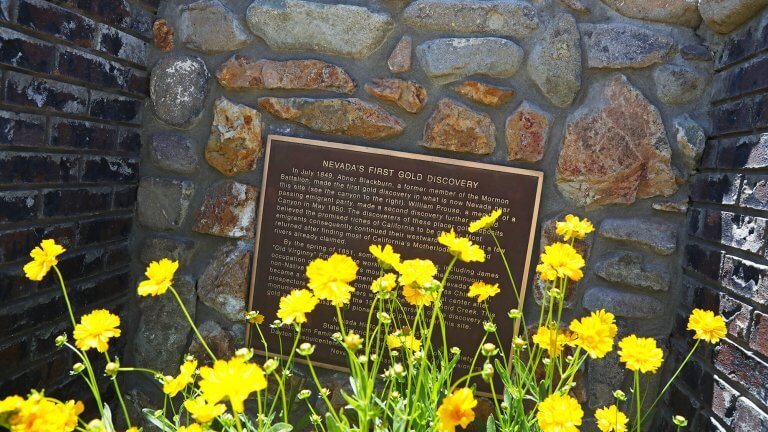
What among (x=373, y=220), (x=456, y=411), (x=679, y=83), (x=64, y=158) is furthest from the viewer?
(x=373, y=220)

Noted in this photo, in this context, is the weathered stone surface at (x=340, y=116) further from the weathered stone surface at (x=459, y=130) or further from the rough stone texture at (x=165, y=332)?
the rough stone texture at (x=165, y=332)

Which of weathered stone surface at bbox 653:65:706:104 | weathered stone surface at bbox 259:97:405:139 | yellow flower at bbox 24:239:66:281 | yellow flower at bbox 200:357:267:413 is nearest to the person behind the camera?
yellow flower at bbox 200:357:267:413

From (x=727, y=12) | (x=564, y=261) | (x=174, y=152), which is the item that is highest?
(x=727, y=12)

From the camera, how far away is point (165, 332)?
7.28ft

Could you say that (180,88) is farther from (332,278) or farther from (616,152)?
(616,152)

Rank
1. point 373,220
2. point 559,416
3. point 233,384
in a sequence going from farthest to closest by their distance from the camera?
point 373,220
point 559,416
point 233,384

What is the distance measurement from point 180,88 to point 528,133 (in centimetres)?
→ 132

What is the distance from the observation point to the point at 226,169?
7.13ft

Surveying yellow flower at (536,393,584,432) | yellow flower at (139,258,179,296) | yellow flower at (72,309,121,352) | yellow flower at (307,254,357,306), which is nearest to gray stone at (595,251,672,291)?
yellow flower at (536,393,584,432)

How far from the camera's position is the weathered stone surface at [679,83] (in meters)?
2.01

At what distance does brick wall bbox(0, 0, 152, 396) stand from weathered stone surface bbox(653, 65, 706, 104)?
1.90 metres

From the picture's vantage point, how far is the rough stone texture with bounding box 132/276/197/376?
7.24ft

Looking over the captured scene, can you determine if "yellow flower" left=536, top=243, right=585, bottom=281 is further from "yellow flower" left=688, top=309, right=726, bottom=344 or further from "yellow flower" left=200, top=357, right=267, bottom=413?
"yellow flower" left=200, top=357, right=267, bottom=413

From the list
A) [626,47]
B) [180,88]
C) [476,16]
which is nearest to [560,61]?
[626,47]
